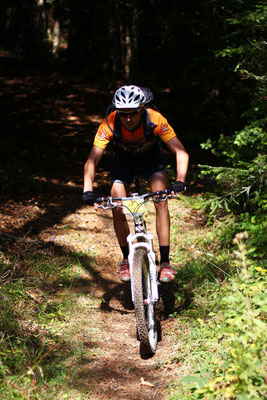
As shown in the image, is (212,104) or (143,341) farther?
(212,104)

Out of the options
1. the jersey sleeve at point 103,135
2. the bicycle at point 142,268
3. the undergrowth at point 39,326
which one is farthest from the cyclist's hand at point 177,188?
the undergrowth at point 39,326

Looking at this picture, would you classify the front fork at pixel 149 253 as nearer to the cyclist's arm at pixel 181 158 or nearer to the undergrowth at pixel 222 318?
the undergrowth at pixel 222 318

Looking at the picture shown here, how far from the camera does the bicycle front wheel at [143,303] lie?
11.7 ft

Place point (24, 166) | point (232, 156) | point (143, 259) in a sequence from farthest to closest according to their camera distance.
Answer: point (24, 166) < point (232, 156) < point (143, 259)

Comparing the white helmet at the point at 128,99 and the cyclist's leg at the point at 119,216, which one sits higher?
the white helmet at the point at 128,99

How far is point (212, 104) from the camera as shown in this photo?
989cm

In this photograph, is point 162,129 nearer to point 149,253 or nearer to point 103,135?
point 103,135

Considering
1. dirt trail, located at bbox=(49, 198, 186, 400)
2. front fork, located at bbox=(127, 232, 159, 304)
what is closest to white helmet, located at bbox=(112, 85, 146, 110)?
front fork, located at bbox=(127, 232, 159, 304)

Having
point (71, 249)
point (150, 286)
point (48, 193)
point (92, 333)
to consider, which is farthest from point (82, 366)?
point (48, 193)

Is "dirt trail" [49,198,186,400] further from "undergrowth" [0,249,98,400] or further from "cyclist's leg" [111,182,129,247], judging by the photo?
"cyclist's leg" [111,182,129,247]

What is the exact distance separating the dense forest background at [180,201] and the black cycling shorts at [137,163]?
4.28 ft

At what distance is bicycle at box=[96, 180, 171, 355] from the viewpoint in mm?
3611

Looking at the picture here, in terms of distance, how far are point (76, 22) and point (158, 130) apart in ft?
60.7

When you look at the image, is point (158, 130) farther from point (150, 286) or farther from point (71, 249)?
point (71, 249)
